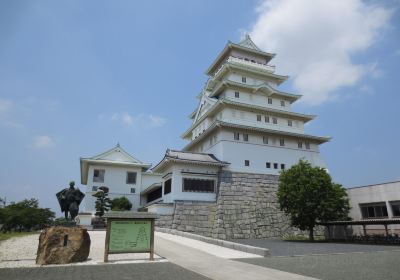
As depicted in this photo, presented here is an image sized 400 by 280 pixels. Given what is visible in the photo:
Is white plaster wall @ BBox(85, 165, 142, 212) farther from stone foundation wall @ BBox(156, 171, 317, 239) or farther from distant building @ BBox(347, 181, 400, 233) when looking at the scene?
distant building @ BBox(347, 181, 400, 233)

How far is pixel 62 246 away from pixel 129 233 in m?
2.56

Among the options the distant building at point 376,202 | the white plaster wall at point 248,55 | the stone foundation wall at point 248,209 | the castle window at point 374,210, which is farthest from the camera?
the white plaster wall at point 248,55

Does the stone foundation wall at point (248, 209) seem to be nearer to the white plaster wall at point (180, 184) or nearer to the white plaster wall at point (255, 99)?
the white plaster wall at point (180, 184)

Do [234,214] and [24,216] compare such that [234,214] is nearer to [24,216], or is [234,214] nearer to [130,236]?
[130,236]

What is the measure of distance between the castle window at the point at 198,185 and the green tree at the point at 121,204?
11692mm

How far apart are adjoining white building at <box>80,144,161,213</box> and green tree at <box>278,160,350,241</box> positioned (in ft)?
65.2

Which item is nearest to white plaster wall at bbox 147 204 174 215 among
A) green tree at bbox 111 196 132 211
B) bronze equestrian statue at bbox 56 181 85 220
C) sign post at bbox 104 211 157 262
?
green tree at bbox 111 196 132 211

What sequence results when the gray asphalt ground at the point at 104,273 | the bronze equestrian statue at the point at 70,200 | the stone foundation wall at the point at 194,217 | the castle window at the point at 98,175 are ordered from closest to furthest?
the gray asphalt ground at the point at 104,273, the bronze equestrian statue at the point at 70,200, the stone foundation wall at the point at 194,217, the castle window at the point at 98,175

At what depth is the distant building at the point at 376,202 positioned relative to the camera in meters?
24.5

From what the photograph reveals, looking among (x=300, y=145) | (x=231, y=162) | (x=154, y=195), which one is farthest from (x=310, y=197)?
(x=154, y=195)

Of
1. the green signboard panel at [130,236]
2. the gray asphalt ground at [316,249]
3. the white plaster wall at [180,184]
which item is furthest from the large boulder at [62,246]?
the white plaster wall at [180,184]

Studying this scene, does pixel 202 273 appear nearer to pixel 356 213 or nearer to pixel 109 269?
pixel 109 269

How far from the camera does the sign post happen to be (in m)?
11.4

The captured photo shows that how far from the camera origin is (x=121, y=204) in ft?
118
